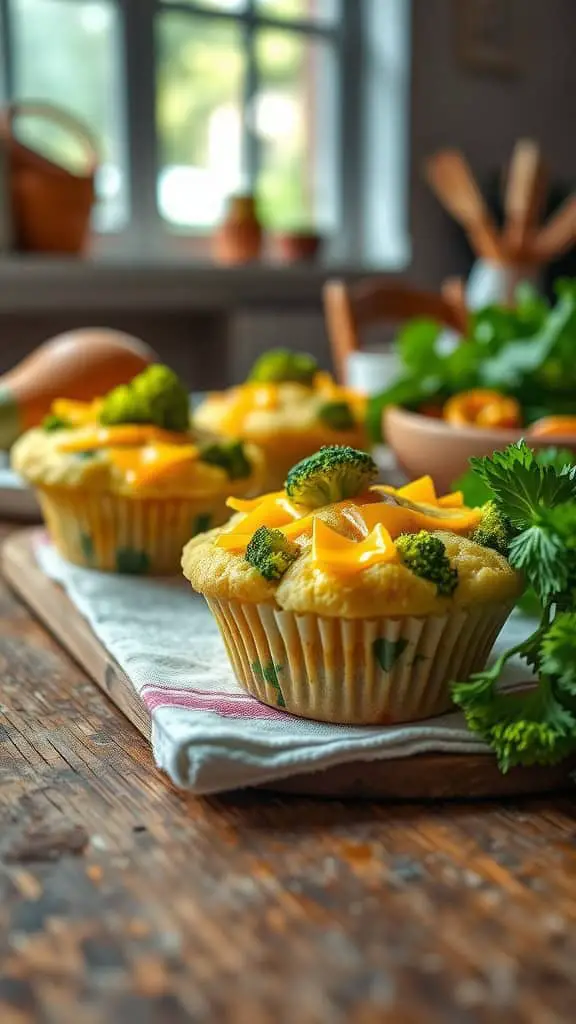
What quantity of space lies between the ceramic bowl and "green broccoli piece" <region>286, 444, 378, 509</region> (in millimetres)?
390

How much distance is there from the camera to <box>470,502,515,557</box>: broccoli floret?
853 millimetres

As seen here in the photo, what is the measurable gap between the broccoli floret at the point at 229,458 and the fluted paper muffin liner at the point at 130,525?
39 millimetres

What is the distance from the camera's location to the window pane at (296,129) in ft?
13.8

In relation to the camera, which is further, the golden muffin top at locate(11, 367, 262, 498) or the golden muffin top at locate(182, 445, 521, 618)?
the golden muffin top at locate(11, 367, 262, 498)

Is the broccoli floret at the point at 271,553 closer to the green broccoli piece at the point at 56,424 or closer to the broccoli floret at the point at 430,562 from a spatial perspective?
the broccoli floret at the point at 430,562

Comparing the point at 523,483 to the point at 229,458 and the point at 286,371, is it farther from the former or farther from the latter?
the point at 286,371

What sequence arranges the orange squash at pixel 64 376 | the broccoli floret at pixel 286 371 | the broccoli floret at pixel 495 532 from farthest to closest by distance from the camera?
the orange squash at pixel 64 376 → the broccoli floret at pixel 286 371 → the broccoli floret at pixel 495 532

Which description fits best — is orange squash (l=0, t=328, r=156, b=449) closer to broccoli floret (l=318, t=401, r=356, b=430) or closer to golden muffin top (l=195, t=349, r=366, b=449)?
golden muffin top (l=195, t=349, r=366, b=449)

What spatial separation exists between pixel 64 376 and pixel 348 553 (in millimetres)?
1064

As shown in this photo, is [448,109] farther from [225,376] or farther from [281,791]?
[281,791]

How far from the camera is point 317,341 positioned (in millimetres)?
4137

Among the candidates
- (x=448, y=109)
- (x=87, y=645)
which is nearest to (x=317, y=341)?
(x=448, y=109)

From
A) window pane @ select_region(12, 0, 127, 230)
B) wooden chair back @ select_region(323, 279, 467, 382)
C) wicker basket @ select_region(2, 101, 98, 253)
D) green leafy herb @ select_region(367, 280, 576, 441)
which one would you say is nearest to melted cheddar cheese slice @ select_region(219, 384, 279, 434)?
green leafy herb @ select_region(367, 280, 576, 441)

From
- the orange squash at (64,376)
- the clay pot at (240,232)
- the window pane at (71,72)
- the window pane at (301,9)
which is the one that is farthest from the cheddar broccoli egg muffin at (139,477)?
the window pane at (301,9)
